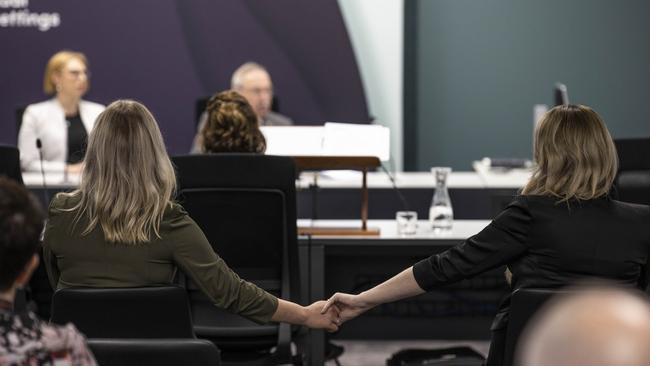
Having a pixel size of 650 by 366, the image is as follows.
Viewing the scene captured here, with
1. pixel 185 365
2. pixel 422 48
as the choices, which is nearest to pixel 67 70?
pixel 422 48

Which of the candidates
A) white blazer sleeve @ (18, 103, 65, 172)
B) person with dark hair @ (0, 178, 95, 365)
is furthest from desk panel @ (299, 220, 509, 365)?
person with dark hair @ (0, 178, 95, 365)

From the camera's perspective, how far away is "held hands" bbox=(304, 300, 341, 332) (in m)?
2.89

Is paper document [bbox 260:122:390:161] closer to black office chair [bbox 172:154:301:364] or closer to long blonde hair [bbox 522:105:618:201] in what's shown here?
black office chair [bbox 172:154:301:364]

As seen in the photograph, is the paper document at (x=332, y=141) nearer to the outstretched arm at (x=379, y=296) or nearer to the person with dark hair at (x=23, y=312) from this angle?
the outstretched arm at (x=379, y=296)

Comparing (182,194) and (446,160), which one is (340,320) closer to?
(182,194)

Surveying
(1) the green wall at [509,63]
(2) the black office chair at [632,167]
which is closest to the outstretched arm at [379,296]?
(2) the black office chair at [632,167]

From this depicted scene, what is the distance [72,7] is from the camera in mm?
7375

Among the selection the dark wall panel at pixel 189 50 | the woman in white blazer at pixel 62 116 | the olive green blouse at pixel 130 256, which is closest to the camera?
the olive green blouse at pixel 130 256

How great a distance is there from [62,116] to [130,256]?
4050 mm

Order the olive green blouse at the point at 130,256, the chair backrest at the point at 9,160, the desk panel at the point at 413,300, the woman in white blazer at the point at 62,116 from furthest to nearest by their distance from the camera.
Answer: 1. the woman in white blazer at the point at 62,116
2. the desk panel at the point at 413,300
3. the chair backrest at the point at 9,160
4. the olive green blouse at the point at 130,256

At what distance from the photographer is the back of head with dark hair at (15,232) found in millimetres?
1507

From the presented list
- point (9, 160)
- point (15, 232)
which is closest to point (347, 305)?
point (9, 160)

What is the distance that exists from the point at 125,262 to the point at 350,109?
500cm

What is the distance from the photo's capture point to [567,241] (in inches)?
98.8
